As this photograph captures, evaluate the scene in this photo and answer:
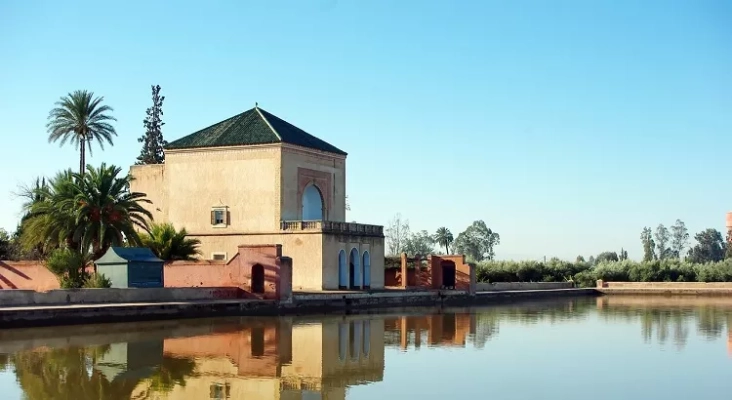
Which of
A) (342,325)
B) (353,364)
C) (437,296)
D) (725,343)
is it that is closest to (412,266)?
(437,296)

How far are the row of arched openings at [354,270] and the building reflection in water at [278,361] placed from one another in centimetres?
1247

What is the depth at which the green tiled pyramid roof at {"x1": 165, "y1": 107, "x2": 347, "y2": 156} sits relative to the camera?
3788 centimetres

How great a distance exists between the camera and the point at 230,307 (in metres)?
27.1

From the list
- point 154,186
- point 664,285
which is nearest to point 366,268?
point 154,186

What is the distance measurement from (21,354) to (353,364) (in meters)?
5.85

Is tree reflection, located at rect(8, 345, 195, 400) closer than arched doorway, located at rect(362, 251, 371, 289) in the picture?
Yes

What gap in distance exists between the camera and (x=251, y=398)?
12250 mm

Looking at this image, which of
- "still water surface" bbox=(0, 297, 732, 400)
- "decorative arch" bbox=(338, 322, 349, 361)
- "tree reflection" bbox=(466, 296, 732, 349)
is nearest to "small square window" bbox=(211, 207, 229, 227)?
"tree reflection" bbox=(466, 296, 732, 349)

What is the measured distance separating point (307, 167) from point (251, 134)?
2.68m

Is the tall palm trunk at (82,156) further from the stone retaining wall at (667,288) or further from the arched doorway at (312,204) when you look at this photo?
the stone retaining wall at (667,288)

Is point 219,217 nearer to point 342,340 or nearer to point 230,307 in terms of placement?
point 230,307

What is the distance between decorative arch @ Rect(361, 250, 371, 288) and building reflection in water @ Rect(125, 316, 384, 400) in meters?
14.3

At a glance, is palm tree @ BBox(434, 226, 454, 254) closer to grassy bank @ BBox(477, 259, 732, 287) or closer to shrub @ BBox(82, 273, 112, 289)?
grassy bank @ BBox(477, 259, 732, 287)

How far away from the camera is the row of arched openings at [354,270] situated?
36.8m
